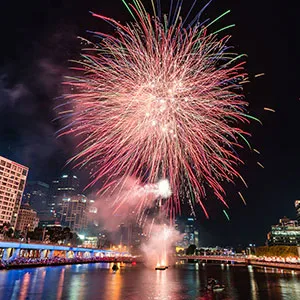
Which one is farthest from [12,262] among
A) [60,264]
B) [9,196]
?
[9,196]

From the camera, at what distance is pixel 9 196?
143 metres

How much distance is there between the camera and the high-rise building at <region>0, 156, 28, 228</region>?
138 metres

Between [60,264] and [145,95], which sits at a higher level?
[145,95]

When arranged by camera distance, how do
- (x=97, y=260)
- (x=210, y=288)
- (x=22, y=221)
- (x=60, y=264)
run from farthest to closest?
(x=22, y=221) < (x=97, y=260) < (x=60, y=264) < (x=210, y=288)

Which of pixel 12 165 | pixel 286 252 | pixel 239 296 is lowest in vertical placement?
pixel 239 296

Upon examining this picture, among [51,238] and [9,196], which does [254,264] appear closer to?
[51,238]

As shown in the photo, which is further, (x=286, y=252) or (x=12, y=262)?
(x=286, y=252)

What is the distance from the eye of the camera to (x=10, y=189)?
14350 centimetres

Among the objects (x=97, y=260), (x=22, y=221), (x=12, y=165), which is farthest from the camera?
(x=22, y=221)

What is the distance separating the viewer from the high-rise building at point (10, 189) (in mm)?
138375

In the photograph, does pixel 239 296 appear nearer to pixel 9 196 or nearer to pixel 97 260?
pixel 97 260

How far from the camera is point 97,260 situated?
12475 centimetres

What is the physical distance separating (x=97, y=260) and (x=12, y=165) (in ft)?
218

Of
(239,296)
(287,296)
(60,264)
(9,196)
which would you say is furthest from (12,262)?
(9,196)
